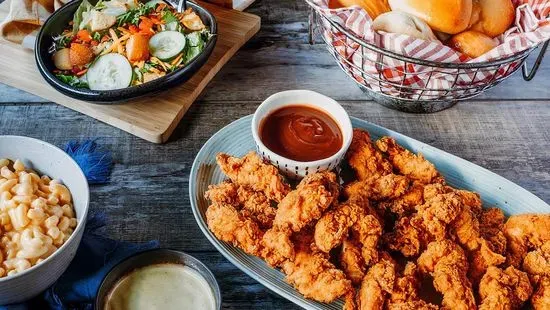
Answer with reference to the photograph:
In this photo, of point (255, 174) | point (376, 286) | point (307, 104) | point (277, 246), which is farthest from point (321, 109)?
point (376, 286)

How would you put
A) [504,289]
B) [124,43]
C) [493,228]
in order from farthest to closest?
[124,43]
[493,228]
[504,289]

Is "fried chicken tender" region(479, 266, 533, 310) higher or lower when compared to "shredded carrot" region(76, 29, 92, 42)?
higher

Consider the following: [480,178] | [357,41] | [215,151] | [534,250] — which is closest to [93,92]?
[215,151]

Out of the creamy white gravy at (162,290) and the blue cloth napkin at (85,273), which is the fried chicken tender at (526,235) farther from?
the blue cloth napkin at (85,273)

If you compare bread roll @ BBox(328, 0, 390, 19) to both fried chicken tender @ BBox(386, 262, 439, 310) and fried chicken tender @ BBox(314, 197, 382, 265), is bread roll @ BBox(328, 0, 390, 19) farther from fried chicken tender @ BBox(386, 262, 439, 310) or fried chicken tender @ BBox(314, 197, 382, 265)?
fried chicken tender @ BBox(386, 262, 439, 310)

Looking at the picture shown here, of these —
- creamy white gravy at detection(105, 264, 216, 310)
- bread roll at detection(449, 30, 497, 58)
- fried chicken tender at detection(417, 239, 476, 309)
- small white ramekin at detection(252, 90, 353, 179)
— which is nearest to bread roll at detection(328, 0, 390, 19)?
bread roll at detection(449, 30, 497, 58)

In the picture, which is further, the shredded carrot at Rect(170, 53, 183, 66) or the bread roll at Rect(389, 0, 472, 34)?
the shredded carrot at Rect(170, 53, 183, 66)

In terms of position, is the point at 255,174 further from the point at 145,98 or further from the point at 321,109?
the point at 145,98

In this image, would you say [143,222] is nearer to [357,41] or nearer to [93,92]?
[93,92]
